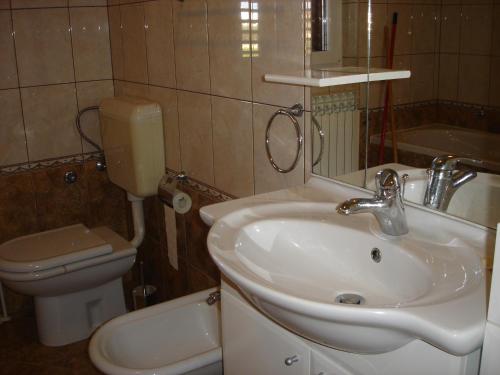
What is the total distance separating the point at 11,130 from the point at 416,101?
6.42 ft

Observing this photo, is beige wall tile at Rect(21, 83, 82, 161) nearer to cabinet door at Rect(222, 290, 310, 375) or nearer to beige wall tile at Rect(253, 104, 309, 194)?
beige wall tile at Rect(253, 104, 309, 194)

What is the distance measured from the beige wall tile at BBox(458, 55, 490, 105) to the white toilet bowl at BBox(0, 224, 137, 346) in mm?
1692

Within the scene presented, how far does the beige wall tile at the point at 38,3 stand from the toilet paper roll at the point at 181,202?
1077 millimetres

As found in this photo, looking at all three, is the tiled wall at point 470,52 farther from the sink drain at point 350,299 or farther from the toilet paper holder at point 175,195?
the toilet paper holder at point 175,195

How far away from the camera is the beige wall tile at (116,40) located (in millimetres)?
2697

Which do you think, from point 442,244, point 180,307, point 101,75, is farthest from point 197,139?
point 442,244

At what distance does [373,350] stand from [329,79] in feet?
2.14

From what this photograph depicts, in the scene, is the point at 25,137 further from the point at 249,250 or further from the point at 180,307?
the point at 249,250

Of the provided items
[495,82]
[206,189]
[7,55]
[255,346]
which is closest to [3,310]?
[7,55]

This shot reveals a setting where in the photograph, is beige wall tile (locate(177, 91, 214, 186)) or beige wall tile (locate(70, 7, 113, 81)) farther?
beige wall tile (locate(70, 7, 113, 81))

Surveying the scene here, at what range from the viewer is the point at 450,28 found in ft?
4.15

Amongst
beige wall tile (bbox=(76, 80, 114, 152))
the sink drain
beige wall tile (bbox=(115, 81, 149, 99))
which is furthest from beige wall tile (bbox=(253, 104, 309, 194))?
beige wall tile (bbox=(76, 80, 114, 152))

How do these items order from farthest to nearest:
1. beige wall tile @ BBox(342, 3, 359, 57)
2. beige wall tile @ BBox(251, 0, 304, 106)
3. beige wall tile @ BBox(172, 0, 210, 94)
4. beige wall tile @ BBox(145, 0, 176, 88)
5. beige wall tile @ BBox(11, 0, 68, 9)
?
beige wall tile @ BBox(11, 0, 68, 9), beige wall tile @ BBox(145, 0, 176, 88), beige wall tile @ BBox(172, 0, 210, 94), beige wall tile @ BBox(251, 0, 304, 106), beige wall tile @ BBox(342, 3, 359, 57)

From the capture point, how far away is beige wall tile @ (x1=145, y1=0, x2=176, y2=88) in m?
2.26
